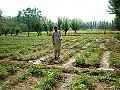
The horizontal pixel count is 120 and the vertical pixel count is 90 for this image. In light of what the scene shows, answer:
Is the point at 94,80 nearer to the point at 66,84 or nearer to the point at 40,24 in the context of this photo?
the point at 66,84

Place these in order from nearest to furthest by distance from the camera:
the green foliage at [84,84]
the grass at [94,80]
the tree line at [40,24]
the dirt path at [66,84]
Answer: the green foliage at [84,84] → the grass at [94,80] → the dirt path at [66,84] → the tree line at [40,24]

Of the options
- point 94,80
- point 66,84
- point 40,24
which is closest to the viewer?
point 66,84

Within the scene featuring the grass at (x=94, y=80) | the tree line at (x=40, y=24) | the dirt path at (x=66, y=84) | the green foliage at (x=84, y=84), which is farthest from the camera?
the tree line at (x=40, y=24)

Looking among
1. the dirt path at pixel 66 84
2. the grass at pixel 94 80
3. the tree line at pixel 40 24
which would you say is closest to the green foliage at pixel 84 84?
the grass at pixel 94 80

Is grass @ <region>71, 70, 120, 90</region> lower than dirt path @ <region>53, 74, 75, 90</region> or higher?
higher

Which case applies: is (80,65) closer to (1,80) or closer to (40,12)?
(1,80)

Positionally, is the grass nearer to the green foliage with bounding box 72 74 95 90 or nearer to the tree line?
the green foliage with bounding box 72 74 95 90

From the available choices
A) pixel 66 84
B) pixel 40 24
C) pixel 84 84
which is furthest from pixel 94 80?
pixel 40 24

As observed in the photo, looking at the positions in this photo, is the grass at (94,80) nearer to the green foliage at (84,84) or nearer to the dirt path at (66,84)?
the green foliage at (84,84)

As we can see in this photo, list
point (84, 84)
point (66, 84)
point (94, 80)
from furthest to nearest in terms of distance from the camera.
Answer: point (94, 80)
point (66, 84)
point (84, 84)

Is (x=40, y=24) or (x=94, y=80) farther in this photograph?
(x=40, y=24)

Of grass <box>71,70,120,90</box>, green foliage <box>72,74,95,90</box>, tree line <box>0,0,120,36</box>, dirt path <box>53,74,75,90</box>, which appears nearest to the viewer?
green foliage <box>72,74,95,90</box>

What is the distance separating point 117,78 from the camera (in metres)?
10.2

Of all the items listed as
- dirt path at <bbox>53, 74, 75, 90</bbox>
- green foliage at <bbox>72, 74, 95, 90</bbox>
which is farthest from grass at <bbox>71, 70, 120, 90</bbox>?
dirt path at <bbox>53, 74, 75, 90</bbox>
